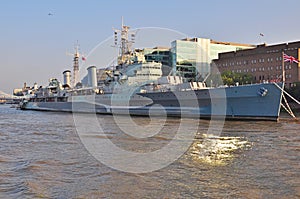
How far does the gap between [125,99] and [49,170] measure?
2929cm

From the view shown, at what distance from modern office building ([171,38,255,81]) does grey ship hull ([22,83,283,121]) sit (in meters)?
39.5

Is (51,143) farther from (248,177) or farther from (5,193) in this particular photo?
(248,177)

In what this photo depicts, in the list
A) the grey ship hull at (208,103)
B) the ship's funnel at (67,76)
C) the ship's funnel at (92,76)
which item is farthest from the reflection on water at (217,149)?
the ship's funnel at (67,76)

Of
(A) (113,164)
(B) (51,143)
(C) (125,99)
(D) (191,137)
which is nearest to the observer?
(A) (113,164)

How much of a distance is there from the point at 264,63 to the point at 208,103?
51.2 metres

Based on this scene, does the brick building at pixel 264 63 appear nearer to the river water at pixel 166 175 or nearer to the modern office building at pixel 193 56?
the modern office building at pixel 193 56

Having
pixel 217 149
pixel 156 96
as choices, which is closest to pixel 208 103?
pixel 156 96

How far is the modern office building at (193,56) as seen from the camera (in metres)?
80.1

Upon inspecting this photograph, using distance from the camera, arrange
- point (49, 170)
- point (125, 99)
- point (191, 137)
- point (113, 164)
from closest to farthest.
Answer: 1. point (49, 170)
2. point (113, 164)
3. point (191, 137)
4. point (125, 99)

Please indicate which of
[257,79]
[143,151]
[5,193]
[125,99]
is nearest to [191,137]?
[143,151]

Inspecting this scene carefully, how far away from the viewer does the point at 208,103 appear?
29.3 metres

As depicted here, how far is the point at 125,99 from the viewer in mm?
38656

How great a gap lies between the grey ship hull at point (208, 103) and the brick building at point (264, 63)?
41.7m

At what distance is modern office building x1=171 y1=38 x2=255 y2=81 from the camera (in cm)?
8012
